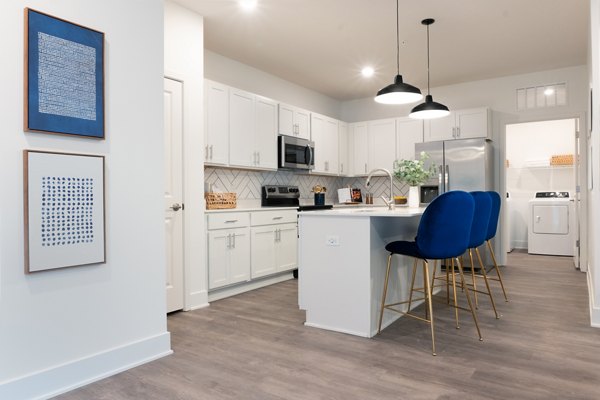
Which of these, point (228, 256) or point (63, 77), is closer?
point (63, 77)

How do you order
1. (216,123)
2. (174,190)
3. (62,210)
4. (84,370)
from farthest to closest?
(216,123), (174,190), (84,370), (62,210)

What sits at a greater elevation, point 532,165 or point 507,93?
point 507,93

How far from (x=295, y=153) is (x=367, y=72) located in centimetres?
145

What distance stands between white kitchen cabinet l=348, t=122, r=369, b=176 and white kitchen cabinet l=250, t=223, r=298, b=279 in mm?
2096

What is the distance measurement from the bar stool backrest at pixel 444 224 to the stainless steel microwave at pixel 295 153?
285cm

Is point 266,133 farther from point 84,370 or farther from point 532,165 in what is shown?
point 532,165

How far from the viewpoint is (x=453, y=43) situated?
4.65 meters

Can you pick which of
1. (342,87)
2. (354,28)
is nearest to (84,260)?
(354,28)

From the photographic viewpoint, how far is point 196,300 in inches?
153

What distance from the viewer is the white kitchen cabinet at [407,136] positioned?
6.27 meters

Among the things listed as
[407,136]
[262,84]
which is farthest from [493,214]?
[262,84]

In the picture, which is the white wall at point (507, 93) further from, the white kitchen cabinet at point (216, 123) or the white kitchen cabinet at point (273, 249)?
the white kitchen cabinet at point (216, 123)

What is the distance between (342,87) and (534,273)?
371 cm

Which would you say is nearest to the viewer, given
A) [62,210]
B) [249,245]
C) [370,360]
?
[62,210]
